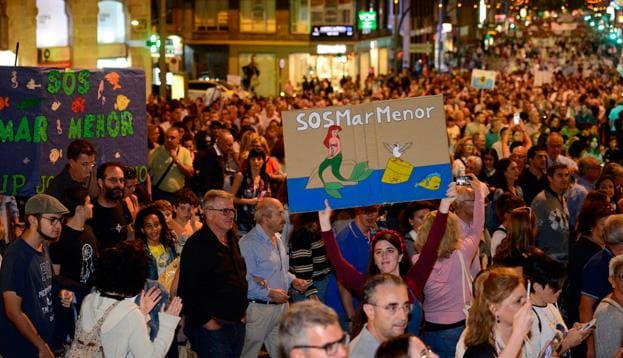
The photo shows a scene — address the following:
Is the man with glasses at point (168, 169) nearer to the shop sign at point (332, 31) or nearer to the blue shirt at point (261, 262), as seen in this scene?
the blue shirt at point (261, 262)

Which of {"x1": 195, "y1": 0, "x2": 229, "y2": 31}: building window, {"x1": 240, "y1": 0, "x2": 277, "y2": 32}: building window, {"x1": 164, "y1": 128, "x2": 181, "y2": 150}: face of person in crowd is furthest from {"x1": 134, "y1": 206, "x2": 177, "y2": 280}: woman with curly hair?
{"x1": 240, "y1": 0, "x2": 277, "y2": 32}: building window

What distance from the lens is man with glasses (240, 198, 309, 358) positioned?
933 cm

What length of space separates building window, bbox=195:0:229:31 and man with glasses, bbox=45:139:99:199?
171ft

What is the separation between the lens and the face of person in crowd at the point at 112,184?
10.1 metres

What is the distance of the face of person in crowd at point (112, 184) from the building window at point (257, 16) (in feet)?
173

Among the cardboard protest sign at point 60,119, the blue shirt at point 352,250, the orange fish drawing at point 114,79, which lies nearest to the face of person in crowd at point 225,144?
the cardboard protest sign at point 60,119

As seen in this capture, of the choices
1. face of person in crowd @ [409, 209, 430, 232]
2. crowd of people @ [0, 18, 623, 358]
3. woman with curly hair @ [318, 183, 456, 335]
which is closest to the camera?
crowd of people @ [0, 18, 623, 358]

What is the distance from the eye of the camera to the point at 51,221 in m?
7.97

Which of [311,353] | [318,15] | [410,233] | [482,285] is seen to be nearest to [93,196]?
[410,233]

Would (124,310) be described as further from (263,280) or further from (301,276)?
(301,276)

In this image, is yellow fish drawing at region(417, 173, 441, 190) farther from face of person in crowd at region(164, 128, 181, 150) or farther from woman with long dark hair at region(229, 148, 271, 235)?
face of person in crowd at region(164, 128, 181, 150)

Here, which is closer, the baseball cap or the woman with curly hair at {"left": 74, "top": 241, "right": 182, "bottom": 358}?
the woman with curly hair at {"left": 74, "top": 241, "right": 182, "bottom": 358}

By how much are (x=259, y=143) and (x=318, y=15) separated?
5034cm

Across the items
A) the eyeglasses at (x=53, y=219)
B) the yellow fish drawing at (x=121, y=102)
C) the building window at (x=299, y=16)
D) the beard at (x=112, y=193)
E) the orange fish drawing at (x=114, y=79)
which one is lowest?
the beard at (x=112, y=193)
